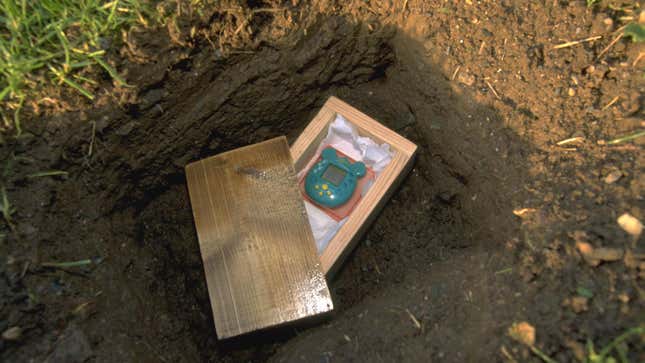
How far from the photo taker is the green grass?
1.57 m

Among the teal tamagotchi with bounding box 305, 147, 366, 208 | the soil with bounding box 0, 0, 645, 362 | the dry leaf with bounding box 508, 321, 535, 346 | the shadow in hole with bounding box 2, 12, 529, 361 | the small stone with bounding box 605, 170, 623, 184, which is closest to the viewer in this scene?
the dry leaf with bounding box 508, 321, 535, 346

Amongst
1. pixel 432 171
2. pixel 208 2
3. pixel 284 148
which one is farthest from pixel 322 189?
pixel 208 2

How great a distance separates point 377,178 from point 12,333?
1302 millimetres

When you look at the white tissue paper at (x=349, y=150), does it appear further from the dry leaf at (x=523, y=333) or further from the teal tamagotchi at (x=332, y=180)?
the dry leaf at (x=523, y=333)

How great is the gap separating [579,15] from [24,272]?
6.88 feet

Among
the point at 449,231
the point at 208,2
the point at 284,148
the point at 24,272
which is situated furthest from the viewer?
the point at 449,231

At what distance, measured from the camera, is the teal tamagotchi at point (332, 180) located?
188cm

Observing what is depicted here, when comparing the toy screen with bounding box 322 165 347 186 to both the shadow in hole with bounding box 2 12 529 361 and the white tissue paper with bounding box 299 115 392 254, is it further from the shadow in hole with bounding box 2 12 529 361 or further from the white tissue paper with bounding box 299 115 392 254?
the shadow in hole with bounding box 2 12 529 361

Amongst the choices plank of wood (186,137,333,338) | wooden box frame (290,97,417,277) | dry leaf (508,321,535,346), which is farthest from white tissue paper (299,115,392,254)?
dry leaf (508,321,535,346)

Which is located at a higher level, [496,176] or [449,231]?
[496,176]

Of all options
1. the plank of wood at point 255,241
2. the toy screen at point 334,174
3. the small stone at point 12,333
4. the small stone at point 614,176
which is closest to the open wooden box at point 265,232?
the plank of wood at point 255,241

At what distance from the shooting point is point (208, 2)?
1.75 meters

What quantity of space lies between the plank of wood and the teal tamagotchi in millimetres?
135

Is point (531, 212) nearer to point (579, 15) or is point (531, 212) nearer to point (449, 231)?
point (449, 231)
